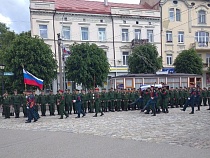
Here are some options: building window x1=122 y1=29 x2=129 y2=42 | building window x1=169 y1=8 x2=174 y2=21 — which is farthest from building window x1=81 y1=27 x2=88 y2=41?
building window x1=169 y1=8 x2=174 y2=21

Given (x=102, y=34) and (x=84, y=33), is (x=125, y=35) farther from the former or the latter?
(x=84, y=33)

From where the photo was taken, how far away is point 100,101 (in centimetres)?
1873

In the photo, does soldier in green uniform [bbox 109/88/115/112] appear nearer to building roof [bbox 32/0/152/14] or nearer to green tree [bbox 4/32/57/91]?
green tree [bbox 4/32/57/91]

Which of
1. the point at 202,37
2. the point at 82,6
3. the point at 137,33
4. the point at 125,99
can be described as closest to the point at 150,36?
the point at 137,33

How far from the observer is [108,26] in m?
37.8

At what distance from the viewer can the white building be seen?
3469 centimetres

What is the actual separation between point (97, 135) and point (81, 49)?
21282 mm

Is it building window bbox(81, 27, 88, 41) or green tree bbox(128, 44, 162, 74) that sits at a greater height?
building window bbox(81, 27, 88, 41)

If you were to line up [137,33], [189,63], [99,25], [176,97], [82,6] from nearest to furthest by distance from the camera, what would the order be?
[176,97]
[189,63]
[99,25]
[82,6]
[137,33]

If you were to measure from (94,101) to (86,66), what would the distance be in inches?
497

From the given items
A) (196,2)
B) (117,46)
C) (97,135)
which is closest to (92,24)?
(117,46)

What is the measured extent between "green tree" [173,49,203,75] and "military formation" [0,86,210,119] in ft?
47.6

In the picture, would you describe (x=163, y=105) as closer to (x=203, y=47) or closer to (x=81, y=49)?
(x=81, y=49)

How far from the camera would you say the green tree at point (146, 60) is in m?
34.1
